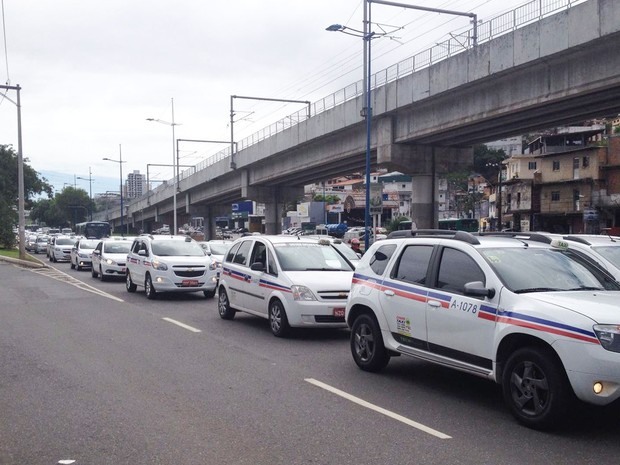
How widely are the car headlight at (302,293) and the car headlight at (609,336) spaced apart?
6371 mm

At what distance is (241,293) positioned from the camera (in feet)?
45.6

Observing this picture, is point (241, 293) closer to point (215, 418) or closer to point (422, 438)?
point (215, 418)

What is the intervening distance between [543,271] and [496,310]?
806mm

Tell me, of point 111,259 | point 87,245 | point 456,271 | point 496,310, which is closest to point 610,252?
point 456,271

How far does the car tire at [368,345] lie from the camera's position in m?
8.83

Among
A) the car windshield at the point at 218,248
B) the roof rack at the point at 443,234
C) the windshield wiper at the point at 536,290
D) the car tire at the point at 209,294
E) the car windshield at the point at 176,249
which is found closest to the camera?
the windshield wiper at the point at 536,290

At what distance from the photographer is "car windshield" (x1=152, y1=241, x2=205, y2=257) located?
65.4ft

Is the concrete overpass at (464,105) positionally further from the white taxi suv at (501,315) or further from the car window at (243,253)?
the white taxi suv at (501,315)

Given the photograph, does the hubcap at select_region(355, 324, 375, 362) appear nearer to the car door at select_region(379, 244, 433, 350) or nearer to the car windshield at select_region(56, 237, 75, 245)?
the car door at select_region(379, 244, 433, 350)

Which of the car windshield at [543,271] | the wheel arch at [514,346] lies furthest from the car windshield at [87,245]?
the wheel arch at [514,346]

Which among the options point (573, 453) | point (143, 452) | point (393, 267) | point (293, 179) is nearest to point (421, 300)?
point (393, 267)

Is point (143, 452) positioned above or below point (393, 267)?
below

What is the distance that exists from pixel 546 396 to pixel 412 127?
25.3m

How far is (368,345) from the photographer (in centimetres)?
909
